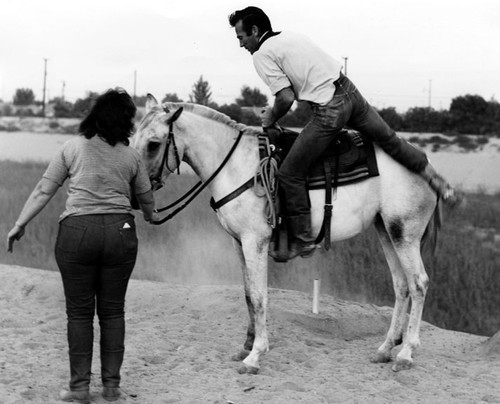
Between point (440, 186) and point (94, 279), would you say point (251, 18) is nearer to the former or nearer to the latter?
point (440, 186)

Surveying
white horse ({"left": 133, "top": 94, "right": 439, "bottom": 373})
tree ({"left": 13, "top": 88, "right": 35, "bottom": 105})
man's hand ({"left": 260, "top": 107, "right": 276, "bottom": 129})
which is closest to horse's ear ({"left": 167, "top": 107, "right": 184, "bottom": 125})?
white horse ({"left": 133, "top": 94, "right": 439, "bottom": 373})

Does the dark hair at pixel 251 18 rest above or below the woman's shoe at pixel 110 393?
above

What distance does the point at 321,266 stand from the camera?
1103 centimetres

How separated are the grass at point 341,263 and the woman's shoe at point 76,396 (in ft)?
13.0

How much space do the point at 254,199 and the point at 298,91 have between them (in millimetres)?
945

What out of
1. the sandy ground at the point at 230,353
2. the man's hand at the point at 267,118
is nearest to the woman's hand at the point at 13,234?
the sandy ground at the point at 230,353

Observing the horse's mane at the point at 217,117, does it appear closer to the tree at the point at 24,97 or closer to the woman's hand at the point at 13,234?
the woman's hand at the point at 13,234

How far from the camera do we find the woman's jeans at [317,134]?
6.68 m

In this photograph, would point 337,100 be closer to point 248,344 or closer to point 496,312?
point 248,344

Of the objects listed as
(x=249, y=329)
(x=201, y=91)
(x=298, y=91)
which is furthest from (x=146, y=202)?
(x=201, y=91)

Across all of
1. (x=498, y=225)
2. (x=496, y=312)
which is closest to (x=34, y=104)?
(x=498, y=225)

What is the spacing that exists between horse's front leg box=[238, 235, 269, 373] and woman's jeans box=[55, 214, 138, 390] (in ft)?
4.45

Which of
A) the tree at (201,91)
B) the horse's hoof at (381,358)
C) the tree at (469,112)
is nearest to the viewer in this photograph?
the horse's hoof at (381,358)

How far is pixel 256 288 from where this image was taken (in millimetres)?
6883
